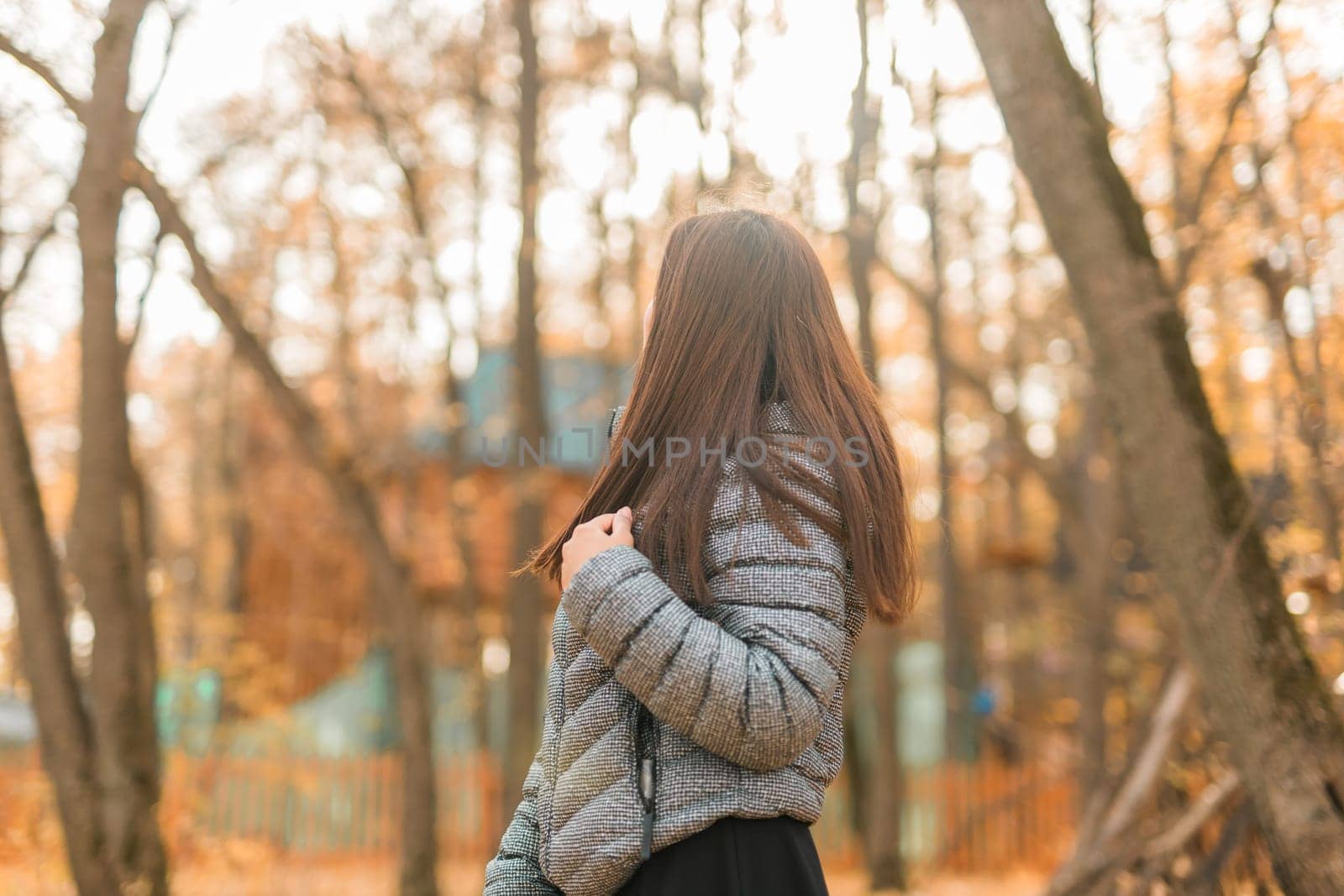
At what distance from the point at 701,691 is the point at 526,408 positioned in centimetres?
772

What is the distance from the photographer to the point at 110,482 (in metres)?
4.38

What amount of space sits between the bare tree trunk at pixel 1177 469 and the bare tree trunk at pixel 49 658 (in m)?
3.38

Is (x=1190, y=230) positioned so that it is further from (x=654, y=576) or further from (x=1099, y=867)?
(x=654, y=576)

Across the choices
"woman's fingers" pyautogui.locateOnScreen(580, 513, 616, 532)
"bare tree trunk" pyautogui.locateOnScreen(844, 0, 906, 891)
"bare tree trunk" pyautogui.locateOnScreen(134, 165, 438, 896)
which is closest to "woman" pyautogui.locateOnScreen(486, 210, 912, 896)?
"woman's fingers" pyautogui.locateOnScreen(580, 513, 616, 532)

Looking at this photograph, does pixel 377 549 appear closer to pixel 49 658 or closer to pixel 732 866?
pixel 49 658

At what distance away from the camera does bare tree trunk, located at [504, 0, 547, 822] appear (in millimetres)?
9031

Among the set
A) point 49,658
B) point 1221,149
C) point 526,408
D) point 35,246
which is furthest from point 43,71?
point 1221,149

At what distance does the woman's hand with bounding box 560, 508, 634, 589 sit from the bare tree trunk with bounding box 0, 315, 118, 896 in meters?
3.12

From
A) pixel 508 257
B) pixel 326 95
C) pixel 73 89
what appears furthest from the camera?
pixel 508 257

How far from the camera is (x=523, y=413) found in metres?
9.07

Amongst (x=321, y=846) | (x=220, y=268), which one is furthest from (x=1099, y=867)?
(x=321, y=846)

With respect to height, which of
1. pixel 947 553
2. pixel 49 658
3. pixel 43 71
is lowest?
pixel 947 553

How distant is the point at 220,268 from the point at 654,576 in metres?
9.59

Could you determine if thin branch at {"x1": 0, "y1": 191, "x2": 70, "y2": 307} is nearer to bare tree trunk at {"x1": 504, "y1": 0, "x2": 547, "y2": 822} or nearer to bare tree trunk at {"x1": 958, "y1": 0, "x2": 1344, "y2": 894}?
bare tree trunk at {"x1": 504, "y1": 0, "x2": 547, "y2": 822}
